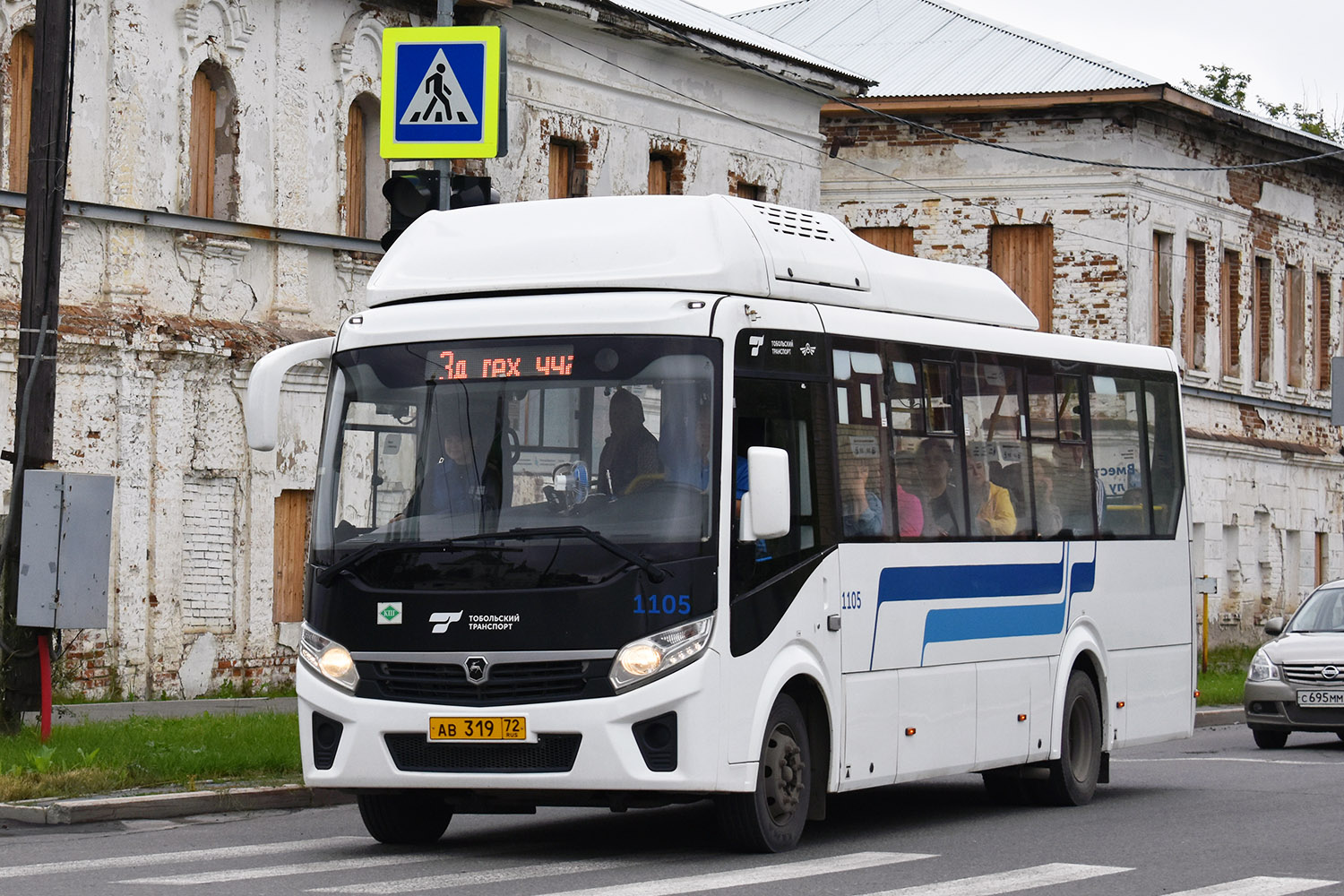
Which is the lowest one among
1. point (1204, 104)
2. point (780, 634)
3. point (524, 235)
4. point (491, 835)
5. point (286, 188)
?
point (491, 835)

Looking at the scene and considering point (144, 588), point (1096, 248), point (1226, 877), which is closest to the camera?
point (1226, 877)

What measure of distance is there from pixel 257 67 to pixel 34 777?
12.3 metres

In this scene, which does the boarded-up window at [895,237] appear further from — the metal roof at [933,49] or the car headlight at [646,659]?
the car headlight at [646,659]

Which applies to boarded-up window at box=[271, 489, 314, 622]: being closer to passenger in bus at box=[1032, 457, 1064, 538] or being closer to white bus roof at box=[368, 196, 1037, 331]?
passenger in bus at box=[1032, 457, 1064, 538]

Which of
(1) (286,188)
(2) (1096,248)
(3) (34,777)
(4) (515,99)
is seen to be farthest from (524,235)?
(2) (1096,248)

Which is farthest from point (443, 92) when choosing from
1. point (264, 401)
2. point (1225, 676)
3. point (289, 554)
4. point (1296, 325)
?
point (1296, 325)

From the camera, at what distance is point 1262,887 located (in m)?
10.2

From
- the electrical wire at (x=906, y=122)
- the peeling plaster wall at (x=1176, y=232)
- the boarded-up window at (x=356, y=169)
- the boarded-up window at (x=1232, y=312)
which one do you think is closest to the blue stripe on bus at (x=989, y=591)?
the boarded-up window at (x=356, y=169)

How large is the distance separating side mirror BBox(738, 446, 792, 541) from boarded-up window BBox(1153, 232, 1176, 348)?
28.8m

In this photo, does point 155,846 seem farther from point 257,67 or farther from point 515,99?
point 515,99

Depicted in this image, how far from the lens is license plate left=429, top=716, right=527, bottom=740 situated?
1074cm

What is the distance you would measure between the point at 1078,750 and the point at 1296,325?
31.5 meters

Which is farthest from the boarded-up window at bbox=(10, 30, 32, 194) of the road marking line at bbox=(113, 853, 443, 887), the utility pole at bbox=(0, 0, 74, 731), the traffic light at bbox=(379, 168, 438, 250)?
the road marking line at bbox=(113, 853, 443, 887)

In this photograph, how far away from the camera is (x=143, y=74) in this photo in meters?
22.8
